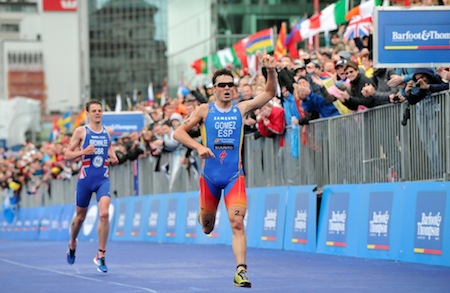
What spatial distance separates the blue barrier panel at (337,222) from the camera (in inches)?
778

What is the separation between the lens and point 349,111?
840 inches

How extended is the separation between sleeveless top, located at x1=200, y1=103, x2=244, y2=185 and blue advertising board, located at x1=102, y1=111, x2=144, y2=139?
2188 cm

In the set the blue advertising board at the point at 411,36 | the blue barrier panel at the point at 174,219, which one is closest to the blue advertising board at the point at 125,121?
the blue barrier panel at the point at 174,219

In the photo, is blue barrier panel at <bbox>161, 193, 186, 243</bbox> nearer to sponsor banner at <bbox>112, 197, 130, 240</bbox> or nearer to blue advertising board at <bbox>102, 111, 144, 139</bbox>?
sponsor banner at <bbox>112, 197, 130, 240</bbox>

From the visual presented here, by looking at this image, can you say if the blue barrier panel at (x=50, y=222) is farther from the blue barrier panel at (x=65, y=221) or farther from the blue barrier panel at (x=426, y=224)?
the blue barrier panel at (x=426, y=224)

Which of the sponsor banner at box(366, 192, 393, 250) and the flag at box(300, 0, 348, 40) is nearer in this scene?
the sponsor banner at box(366, 192, 393, 250)

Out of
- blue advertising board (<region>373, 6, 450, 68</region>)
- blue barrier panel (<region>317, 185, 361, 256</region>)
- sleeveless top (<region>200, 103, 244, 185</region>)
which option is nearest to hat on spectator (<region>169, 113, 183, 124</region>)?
blue barrier panel (<region>317, 185, 361, 256</region>)

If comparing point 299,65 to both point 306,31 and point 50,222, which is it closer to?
point 306,31

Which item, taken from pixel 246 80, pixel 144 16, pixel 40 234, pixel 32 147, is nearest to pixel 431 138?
pixel 246 80

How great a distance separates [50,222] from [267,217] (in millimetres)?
18254

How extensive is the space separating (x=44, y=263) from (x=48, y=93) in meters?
178

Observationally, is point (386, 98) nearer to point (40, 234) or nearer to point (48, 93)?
point (40, 234)

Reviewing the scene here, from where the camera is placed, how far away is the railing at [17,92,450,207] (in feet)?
57.3

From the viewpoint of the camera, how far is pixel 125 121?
1421 inches
